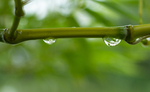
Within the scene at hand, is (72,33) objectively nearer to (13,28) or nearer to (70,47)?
(13,28)

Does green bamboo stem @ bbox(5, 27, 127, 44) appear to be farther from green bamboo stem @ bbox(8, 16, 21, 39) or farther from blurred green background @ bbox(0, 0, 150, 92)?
blurred green background @ bbox(0, 0, 150, 92)

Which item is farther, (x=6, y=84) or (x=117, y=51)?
(x=6, y=84)

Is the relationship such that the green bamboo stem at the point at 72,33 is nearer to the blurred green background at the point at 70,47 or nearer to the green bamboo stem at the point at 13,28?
the green bamboo stem at the point at 13,28

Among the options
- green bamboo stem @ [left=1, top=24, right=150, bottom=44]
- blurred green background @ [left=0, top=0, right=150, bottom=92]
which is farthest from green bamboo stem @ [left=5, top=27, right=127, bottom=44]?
blurred green background @ [left=0, top=0, right=150, bottom=92]

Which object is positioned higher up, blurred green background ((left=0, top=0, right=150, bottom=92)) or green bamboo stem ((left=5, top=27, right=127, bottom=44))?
green bamboo stem ((left=5, top=27, right=127, bottom=44))

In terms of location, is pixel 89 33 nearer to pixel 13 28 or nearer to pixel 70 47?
pixel 13 28

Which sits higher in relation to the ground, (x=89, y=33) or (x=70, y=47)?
(x=89, y=33)

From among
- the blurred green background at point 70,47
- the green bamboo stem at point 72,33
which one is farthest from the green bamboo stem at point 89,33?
the blurred green background at point 70,47

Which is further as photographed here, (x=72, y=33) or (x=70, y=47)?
(x=70, y=47)

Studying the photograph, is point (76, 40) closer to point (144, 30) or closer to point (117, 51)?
point (117, 51)

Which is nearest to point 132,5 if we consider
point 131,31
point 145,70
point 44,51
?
point 44,51

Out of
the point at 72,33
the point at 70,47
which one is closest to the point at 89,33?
the point at 72,33
